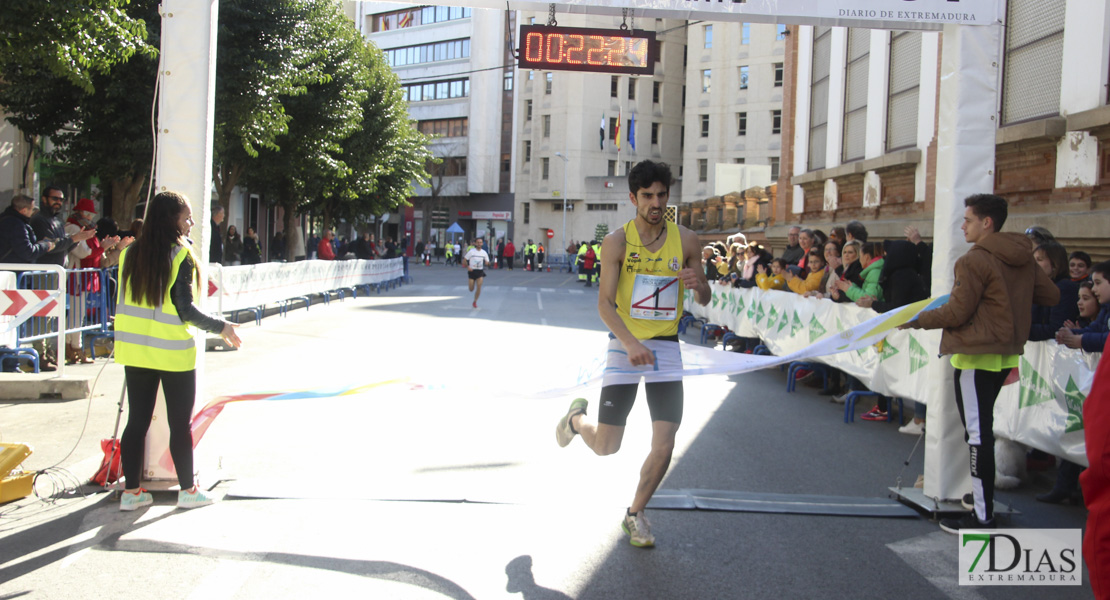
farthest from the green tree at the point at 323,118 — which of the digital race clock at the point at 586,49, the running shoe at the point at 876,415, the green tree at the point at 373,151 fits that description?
the running shoe at the point at 876,415

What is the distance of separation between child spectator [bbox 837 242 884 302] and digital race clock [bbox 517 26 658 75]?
3.13 meters

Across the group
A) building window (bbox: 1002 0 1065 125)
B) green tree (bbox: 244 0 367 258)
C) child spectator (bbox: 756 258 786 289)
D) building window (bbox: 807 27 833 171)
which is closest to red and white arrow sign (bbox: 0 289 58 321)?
child spectator (bbox: 756 258 786 289)

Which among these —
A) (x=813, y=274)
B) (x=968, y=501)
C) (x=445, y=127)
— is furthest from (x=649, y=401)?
(x=445, y=127)

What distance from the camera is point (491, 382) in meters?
5.87

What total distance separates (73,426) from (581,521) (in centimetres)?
491

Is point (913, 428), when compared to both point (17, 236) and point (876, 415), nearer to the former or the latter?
point (876, 415)

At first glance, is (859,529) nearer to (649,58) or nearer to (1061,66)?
(649,58)

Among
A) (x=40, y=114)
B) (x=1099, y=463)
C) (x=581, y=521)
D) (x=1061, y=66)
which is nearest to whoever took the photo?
(x=1099, y=463)

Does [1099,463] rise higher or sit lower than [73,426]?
higher

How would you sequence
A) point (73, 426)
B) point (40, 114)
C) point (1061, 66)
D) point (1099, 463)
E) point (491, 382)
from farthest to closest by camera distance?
point (40, 114) < point (1061, 66) < point (73, 426) < point (491, 382) < point (1099, 463)

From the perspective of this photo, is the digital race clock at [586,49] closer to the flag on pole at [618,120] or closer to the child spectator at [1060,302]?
the child spectator at [1060,302]

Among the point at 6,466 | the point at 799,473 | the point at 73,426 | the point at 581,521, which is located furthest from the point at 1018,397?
the point at 73,426

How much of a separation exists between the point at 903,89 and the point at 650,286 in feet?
50.4

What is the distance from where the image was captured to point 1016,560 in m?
4.80
